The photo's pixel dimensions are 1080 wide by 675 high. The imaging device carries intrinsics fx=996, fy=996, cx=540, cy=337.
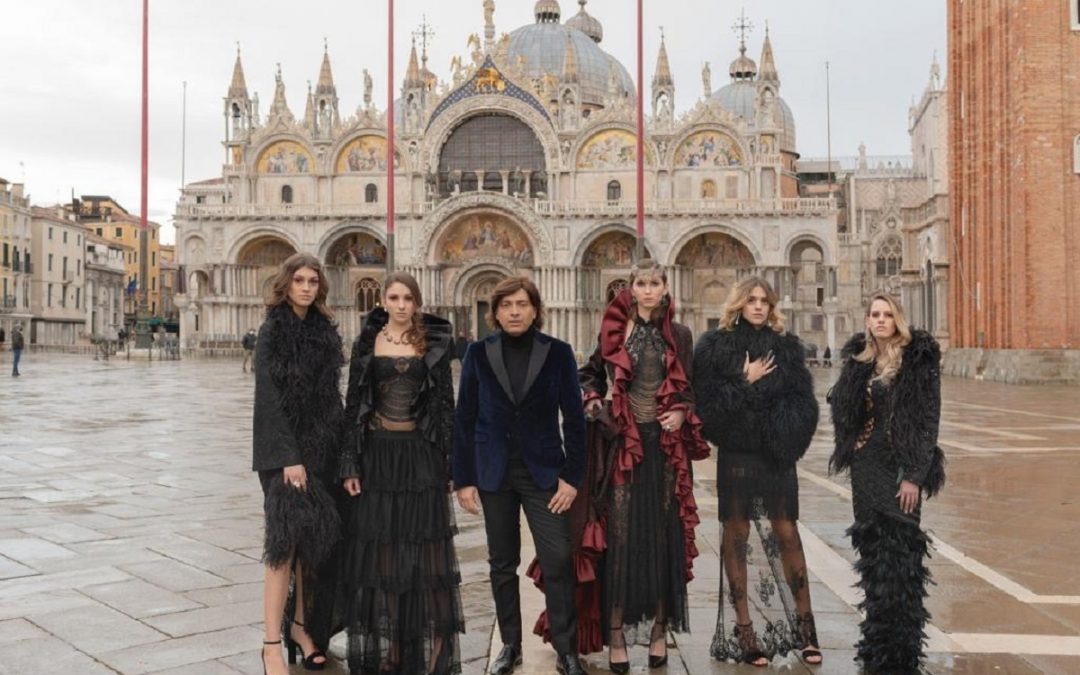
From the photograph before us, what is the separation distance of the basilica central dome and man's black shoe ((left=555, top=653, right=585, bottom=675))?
175ft

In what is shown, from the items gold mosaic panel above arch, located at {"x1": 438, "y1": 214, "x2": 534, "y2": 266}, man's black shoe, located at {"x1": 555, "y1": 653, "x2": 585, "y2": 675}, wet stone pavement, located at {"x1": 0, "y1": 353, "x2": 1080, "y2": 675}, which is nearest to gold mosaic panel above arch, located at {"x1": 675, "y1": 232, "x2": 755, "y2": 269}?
gold mosaic panel above arch, located at {"x1": 438, "y1": 214, "x2": 534, "y2": 266}

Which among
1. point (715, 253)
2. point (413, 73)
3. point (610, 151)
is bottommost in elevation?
point (715, 253)

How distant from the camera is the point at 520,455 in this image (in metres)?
4.55

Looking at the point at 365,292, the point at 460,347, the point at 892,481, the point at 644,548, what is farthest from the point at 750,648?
the point at 365,292

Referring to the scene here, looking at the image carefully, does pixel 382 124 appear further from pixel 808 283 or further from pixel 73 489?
pixel 73 489

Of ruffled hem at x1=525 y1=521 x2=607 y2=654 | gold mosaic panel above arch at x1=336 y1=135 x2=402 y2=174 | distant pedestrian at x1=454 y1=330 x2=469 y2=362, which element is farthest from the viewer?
gold mosaic panel above arch at x1=336 y1=135 x2=402 y2=174

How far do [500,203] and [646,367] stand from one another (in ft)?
131

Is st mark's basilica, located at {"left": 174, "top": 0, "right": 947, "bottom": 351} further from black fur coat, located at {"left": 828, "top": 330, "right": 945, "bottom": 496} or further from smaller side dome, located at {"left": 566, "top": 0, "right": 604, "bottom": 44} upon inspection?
black fur coat, located at {"left": 828, "top": 330, "right": 945, "bottom": 496}

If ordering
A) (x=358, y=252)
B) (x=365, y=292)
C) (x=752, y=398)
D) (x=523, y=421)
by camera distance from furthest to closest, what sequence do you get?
(x=365, y=292) < (x=358, y=252) < (x=752, y=398) < (x=523, y=421)

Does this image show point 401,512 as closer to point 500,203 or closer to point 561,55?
point 500,203

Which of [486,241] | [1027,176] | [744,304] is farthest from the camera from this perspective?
[486,241]

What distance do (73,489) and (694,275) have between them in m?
37.7

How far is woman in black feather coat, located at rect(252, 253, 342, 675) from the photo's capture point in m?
4.44

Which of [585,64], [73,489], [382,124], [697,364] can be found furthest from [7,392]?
[585,64]
